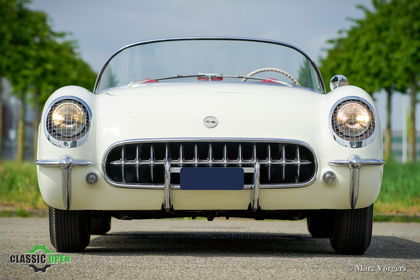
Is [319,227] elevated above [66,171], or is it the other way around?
[66,171]

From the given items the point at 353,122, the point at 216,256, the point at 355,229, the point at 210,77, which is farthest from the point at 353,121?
the point at 210,77

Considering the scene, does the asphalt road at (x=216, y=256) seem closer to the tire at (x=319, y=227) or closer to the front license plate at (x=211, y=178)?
the tire at (x=319, y=227)

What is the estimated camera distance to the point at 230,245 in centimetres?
580

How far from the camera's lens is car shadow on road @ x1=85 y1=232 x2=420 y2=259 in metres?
5.14

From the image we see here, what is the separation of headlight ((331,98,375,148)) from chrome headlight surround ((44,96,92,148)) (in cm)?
148

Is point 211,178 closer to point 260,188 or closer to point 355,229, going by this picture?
point 260,188

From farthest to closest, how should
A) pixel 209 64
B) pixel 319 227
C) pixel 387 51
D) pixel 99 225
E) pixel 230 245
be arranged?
pixel 387 51
pixel 99 225
pixel 319 227
pixel 209 64
pixel 230 245

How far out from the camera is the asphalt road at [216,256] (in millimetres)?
4062

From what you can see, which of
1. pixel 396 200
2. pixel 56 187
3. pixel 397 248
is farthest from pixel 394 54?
pixel 56 187

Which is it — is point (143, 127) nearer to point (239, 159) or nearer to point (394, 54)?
point (239, 159)

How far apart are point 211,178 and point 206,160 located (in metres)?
0.11

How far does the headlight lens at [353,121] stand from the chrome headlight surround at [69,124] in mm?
1482

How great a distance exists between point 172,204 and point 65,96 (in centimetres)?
93

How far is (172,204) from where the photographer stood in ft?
15.4
